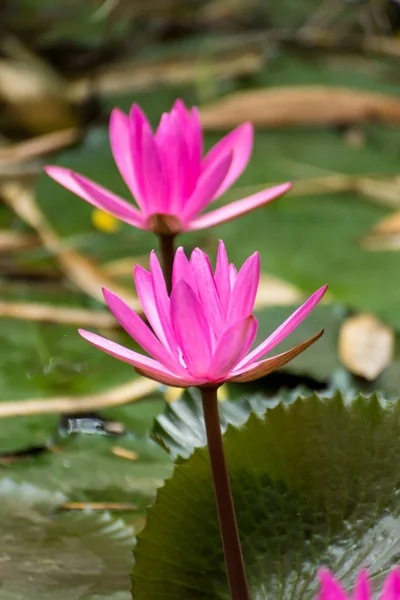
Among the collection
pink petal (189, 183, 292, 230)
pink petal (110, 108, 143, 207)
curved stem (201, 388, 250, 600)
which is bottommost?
curved stem (201, 388, 250, 600)

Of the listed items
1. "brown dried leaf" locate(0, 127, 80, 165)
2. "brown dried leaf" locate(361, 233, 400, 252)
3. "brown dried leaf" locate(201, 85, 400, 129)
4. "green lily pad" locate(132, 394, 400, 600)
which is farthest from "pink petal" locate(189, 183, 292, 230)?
"brown dried leaf" locate(201, 85, 400, 129)

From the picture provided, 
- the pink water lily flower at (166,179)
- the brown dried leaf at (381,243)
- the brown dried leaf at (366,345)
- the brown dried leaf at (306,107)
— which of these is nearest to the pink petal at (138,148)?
the pink water lily flower at (166,179)

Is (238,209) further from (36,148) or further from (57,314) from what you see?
(36,148)

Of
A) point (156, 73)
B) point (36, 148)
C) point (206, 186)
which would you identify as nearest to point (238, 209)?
point (206, 186)

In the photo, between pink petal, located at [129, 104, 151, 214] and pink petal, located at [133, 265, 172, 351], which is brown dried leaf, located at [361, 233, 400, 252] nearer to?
pink petal, located at [129, 104, 151, 214]

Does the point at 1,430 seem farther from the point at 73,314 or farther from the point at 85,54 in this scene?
the point at 85,54

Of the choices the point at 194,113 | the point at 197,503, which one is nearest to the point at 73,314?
the point at 194,113
